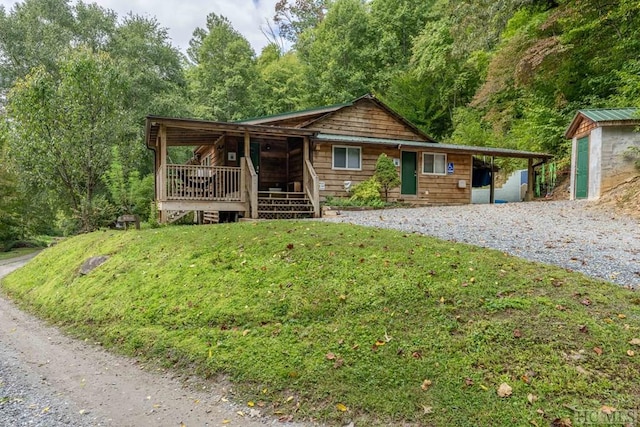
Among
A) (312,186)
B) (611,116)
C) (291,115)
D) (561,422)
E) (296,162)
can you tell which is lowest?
(561,422)

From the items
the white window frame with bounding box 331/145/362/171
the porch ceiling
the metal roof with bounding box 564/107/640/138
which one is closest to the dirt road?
the porch ceiling

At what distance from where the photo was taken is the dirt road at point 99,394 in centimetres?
311

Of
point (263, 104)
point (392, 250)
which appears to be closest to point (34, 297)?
point (392, 250)

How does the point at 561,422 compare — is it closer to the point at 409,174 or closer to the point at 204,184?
the point at 204,184

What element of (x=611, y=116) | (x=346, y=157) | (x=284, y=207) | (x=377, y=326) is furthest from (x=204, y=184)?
(x=611, y=116)

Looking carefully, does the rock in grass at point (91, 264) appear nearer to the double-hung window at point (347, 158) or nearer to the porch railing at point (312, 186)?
the porch railing at point (312, 186)

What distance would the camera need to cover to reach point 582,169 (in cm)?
1275

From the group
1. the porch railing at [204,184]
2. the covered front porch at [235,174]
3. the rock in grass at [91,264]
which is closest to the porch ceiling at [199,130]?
Answer: the covered front porch at [235,174]

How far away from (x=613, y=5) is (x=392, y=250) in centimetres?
1715

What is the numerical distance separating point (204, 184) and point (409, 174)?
8212 millimetres

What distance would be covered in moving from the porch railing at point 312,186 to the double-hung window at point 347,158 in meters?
1.46

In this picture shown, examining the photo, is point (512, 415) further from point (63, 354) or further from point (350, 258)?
point (63, 354)

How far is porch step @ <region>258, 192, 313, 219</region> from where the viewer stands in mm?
11781

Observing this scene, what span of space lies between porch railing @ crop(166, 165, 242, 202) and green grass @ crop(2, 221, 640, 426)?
4.43 meters
